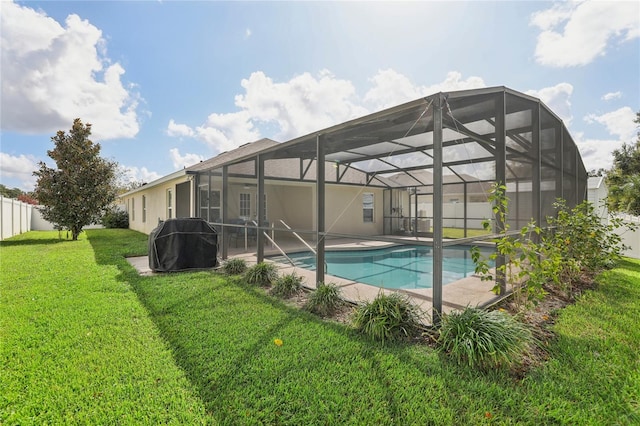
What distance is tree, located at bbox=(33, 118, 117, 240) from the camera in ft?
39.3

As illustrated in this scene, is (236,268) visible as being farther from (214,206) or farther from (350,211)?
(350,211)

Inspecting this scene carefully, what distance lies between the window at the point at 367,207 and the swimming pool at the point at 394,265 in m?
3.14

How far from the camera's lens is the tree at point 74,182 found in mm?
11977

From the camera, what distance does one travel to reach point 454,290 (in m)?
4.62

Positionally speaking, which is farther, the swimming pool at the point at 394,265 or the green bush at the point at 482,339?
the swimming pool at the point at 394,265

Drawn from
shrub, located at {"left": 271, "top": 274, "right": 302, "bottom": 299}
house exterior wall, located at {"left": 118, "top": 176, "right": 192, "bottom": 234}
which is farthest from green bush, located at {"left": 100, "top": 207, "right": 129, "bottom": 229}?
shrub, located at {"left": 271, "top": 274, "right": 302, "bottom": 299}

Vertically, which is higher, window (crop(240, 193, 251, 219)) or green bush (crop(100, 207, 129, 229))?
window (crop(240, 193, 251, 219))

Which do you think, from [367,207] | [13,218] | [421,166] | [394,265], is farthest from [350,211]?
[13,218]

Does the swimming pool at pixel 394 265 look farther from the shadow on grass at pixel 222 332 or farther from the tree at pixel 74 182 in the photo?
the tree at pixel 74 182

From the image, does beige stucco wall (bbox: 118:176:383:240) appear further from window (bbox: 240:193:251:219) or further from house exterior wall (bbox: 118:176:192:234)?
window (bbox: 240:193:251:219)

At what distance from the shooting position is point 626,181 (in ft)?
35.9

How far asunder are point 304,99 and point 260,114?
6.58ft

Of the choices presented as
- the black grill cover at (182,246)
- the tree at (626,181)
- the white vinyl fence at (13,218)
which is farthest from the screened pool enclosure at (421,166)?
the white vinyl fence at (13,218)

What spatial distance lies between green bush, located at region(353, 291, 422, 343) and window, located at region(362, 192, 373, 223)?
32.4 ft
